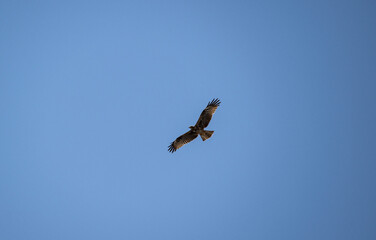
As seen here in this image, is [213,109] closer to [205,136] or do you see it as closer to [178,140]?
[205,136]

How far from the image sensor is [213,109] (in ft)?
51.2

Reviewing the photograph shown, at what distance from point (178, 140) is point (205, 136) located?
63.4 inches

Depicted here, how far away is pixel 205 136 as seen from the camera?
15.6 m

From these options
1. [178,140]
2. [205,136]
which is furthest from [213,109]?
[178,140]

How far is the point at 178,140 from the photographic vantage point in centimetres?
1648

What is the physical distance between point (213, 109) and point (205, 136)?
1384 millimetres

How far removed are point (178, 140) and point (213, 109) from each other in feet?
8.24
